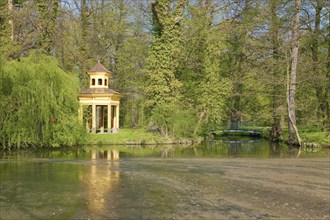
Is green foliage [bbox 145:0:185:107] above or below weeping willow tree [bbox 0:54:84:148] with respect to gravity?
above

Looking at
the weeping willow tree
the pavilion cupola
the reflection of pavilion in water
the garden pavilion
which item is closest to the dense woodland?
the weeping willow tree

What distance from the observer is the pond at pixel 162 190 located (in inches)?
333

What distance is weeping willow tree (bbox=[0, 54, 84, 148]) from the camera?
22.0m

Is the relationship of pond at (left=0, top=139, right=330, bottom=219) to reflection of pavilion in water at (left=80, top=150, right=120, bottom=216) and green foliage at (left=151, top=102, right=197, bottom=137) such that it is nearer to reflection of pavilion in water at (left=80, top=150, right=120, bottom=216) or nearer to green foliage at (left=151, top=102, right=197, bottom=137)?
reflection of pavilion in water at (left=80, top=150, right=120, bottom=216)

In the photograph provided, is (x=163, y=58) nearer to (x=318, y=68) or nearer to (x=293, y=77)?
(x=293, y=77)

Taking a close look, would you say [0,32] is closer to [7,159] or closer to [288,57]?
[7,159]

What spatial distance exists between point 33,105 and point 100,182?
12.2m

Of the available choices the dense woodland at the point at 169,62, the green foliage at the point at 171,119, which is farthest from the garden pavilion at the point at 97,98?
the green foliage at the point at 171,119

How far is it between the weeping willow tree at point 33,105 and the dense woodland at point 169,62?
0.06 meters

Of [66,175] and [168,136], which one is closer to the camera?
[66,175]

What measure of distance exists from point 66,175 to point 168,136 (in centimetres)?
1589

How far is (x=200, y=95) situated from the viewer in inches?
1339

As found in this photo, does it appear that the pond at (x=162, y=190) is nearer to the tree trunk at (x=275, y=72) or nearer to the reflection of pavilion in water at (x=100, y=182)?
the reflection of pavilion in water at (x=100, y=182)

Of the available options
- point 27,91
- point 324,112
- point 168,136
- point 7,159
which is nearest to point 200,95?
point 168,136
